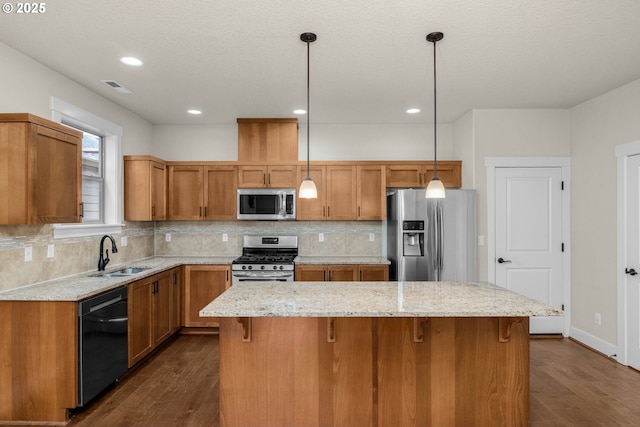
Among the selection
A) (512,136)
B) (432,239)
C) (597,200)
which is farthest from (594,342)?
(512,136)

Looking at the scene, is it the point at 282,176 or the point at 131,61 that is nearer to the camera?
the point at 131,61

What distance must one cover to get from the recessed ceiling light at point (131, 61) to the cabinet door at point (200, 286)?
2.31 meters

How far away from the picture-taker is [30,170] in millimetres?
2449

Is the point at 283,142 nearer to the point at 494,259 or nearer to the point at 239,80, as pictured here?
the point at 239,80

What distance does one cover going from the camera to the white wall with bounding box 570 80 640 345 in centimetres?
366

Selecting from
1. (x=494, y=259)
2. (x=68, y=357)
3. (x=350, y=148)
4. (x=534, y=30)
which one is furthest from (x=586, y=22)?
(x=68, y=357)

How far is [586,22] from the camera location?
2.41 meters

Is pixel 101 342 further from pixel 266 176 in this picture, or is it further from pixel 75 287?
pixel 266 176

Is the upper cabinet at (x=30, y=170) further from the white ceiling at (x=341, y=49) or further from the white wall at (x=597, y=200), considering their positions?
the white wall at (x=597, y=200)

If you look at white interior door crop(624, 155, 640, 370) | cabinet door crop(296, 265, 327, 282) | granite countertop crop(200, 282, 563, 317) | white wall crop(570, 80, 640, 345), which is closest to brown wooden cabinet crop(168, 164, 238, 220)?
cabinet door crop(296, 265, 327, 282)

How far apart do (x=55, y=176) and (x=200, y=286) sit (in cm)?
215

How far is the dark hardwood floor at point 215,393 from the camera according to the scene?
261 cm

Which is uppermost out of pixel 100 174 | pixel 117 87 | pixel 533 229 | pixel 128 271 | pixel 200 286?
pixel 117 87

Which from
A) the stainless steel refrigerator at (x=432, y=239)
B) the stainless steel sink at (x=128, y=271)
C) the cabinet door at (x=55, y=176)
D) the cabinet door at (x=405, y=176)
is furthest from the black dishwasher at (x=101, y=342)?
the cabinet door at (x=405, y=176)
